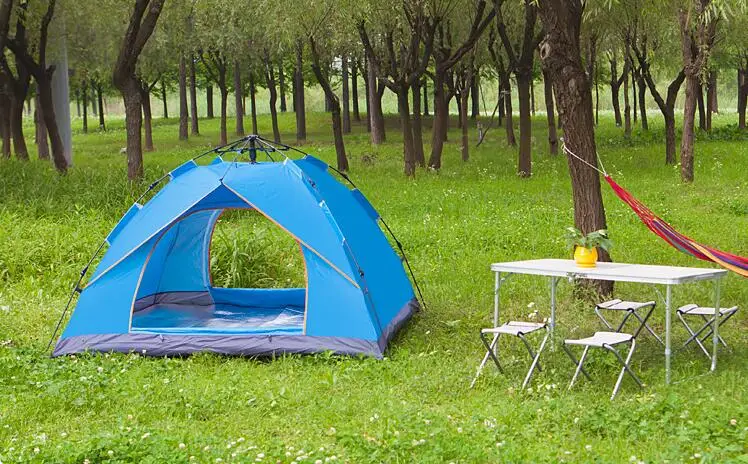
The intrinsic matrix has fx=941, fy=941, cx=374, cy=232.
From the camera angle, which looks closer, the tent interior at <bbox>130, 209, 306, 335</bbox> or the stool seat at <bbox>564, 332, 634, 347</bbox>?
the stool seat at <bbox>564, 332, 634, 347</bbox>

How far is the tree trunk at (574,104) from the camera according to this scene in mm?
8445

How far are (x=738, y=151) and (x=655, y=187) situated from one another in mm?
6059

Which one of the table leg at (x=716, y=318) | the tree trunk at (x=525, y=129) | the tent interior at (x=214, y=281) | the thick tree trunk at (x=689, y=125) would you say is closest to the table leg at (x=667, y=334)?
the table leg at (x=716, y=318)

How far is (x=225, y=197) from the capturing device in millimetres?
8297

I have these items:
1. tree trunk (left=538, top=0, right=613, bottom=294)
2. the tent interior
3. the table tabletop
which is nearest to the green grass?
the tent interior

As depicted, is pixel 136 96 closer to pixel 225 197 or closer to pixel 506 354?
pixel 225 197

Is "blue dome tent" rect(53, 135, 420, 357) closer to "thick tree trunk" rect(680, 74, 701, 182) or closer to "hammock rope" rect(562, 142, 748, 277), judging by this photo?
"hammock rope" rect(562, 142, 748, 277)

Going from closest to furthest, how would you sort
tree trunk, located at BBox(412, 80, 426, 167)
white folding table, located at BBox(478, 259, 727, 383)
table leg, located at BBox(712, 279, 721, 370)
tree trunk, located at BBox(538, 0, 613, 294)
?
white folding table, located at BBox(478, 259, 727, 383), table leg, located at BBox(712, 279, 721, 370), tree trunk, located at BBox(538, 0, 613, 294), tree trunk, located at BBox(412, 80, 426, 167)

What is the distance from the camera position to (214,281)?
10391mm

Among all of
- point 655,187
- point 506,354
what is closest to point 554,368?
point 506,354

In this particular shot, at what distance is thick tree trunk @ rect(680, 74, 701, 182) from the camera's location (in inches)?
624

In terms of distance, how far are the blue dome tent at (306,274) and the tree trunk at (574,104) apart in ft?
5.96

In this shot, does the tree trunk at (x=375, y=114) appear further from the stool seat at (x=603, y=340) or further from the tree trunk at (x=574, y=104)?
the stool seat at (x=603, y=340)

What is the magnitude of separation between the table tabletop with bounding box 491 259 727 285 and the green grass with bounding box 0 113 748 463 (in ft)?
2.26
